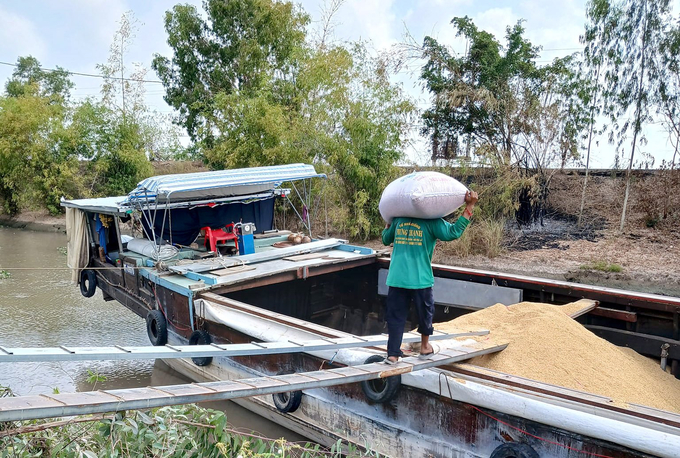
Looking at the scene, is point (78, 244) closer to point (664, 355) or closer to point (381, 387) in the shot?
point (381, 387)

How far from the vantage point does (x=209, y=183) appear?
5.88 metres

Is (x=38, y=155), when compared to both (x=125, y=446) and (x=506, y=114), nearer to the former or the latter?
(x=506, y=114)

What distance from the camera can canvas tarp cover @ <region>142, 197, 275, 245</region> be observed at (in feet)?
22.3

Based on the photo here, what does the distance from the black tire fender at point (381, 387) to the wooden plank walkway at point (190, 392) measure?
0.30 meters

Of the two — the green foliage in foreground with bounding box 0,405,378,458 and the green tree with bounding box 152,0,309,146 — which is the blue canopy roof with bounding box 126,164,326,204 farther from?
the green tree with bounding box 152,0,309,146

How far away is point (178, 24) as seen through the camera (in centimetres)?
1731

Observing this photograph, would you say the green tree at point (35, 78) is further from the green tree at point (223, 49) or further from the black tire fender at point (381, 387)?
the black tire fender at point (381, 387)

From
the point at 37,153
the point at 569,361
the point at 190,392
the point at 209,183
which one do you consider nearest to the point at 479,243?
the point at 209,183

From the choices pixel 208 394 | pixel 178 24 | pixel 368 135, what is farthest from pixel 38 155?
pixel 208 394

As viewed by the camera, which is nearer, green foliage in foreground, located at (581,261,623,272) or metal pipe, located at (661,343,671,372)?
metal pipe, located at (661,343,671,372)

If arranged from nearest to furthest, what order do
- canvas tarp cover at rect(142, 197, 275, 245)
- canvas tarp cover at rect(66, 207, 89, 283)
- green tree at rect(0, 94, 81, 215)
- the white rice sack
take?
the white rice sack, canvas tarp cover at rect(142, 197, 275, 245), canvas tarp cover at rect(66, 207, 89, 283), green tree at rect(0, 94, 81, 215)

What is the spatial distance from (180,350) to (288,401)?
1.70 metres

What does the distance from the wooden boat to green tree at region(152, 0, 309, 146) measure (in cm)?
849

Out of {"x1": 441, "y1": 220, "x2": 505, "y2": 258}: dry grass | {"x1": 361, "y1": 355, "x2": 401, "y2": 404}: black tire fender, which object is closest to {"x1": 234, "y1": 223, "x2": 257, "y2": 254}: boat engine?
{"x1": 361, "y1": 355, "x2": 401, "y2": 404}: black tire fender
